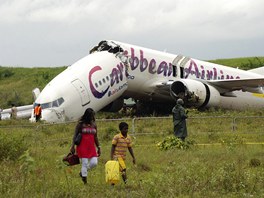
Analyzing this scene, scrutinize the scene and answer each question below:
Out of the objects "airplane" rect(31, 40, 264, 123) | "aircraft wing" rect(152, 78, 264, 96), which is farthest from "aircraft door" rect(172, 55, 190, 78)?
"aircraft wing" rect(152, 78, 264, 96)

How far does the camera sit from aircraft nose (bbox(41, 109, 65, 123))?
83.9 ft

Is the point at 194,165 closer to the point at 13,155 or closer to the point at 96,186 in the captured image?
the point at 96,186

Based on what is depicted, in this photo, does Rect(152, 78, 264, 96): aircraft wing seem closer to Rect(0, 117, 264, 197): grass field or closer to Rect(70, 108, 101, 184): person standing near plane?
Rect(0, 117, 264, 197): grass field

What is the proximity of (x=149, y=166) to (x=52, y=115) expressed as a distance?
40.1 ft

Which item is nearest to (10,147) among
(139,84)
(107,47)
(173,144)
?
(173,144)

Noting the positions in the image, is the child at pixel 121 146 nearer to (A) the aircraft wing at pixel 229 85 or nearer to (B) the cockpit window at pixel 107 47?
(B) the cockpit window at pixel 107 47

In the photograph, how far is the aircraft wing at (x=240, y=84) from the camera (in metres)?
30.7

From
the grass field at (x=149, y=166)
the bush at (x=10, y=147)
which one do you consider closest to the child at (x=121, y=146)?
the grass field at (x=149, y=166)

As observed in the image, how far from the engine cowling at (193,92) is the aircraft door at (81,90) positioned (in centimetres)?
561

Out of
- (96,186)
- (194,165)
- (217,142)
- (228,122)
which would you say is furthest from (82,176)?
(228,122)

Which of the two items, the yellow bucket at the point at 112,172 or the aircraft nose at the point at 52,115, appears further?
the aircraft nose at the point at 52,115

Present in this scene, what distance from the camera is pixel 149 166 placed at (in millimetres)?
14117

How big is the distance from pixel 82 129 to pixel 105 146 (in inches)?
302

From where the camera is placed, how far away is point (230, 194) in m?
10.3
